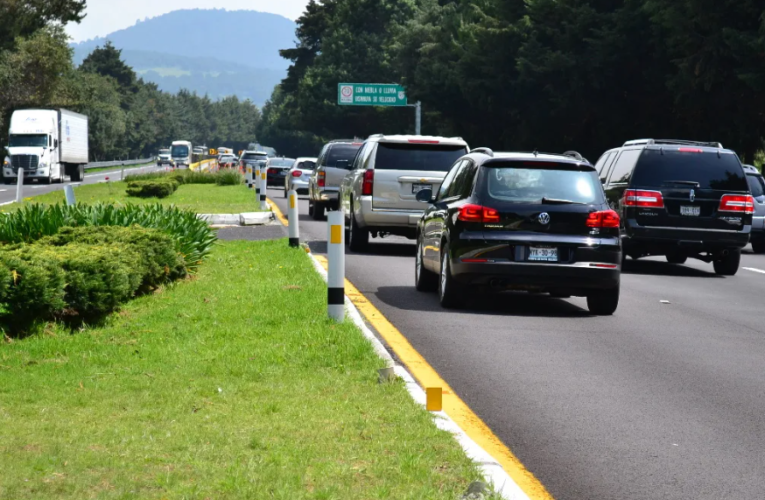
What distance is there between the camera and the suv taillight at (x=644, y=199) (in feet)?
56.8

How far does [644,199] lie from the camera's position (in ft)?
56.9

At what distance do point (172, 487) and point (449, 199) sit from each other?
8.33 m

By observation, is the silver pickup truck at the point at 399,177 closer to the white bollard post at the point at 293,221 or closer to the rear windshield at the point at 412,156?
the rear windshield at the point at 412,156

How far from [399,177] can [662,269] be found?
454 cm

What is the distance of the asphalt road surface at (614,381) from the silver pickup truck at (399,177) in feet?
12.1

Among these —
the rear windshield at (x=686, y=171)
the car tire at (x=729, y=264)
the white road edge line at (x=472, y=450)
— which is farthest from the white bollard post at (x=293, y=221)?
the white road edge line at (x=472, y=450)

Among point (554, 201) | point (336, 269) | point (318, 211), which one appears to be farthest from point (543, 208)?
point (318, 211)

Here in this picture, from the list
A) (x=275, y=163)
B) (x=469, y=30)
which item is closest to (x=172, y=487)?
(x=275, y=163)

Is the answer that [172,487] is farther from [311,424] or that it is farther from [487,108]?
[487,108]

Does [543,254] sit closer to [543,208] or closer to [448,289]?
[543,208]

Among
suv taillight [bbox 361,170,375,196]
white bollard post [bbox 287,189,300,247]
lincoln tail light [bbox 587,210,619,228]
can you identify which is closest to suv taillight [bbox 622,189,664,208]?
suv taillight [bbox 361,170,375,196]

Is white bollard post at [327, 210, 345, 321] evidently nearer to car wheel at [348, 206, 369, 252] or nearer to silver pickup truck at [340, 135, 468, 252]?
silver pickup truck at [340, 135, 468, 252]

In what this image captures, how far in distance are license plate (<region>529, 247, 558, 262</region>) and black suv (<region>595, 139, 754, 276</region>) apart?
5976 mm

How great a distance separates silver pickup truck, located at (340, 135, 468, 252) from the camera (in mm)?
18609
